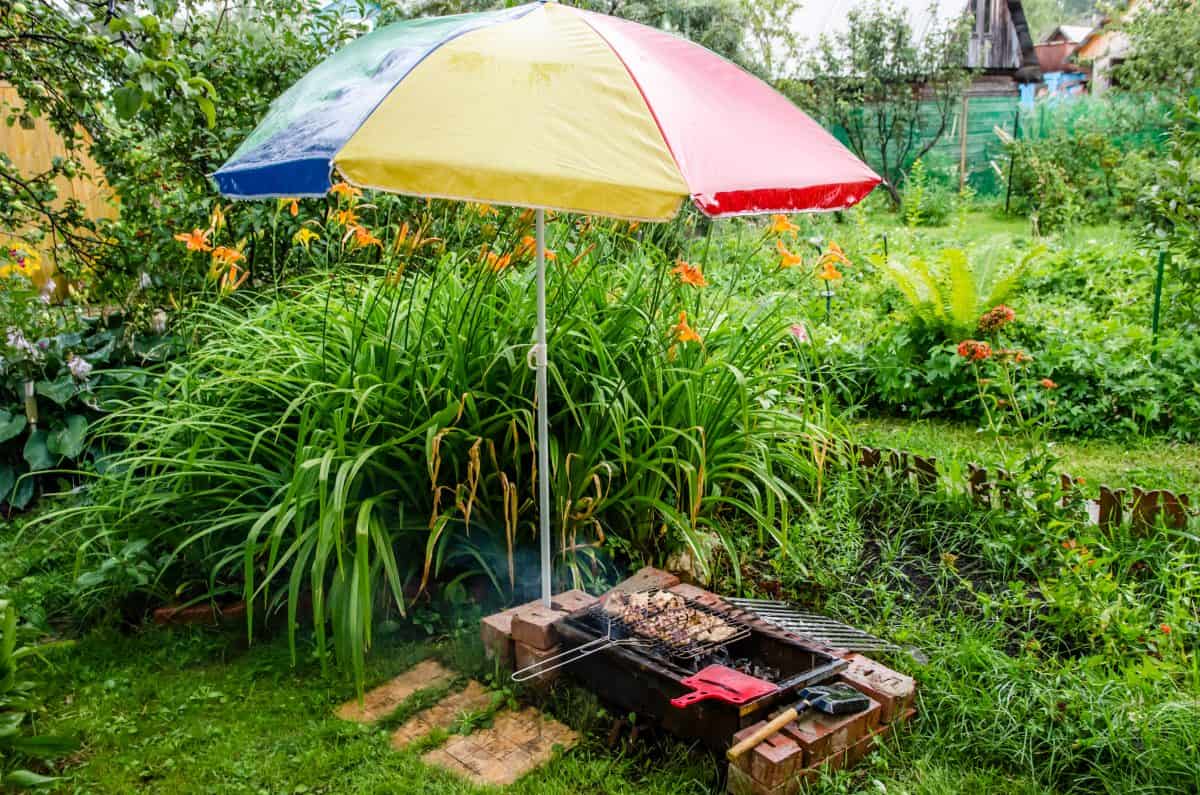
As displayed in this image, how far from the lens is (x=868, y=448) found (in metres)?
4.04

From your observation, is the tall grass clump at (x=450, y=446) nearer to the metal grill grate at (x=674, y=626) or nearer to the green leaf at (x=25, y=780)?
the metal grill grate at (x=674, y=626)

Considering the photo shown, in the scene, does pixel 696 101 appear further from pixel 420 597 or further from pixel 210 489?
pixel 210 489

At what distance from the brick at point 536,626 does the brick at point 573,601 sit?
0.13 ft

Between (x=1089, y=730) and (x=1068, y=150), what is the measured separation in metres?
12.5

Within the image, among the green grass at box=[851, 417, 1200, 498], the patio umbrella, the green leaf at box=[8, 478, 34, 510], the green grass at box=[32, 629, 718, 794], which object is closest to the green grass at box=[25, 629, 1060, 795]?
the green grass at box=[32, 629, 718, 794]

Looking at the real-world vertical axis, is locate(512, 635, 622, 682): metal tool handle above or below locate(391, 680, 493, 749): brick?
above

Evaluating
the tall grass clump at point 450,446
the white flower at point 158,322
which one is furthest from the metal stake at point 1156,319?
the white flower at point 158,322

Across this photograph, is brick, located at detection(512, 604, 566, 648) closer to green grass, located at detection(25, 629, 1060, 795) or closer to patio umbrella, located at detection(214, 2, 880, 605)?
green grass, located at detection(25, 629, 1060, 795)

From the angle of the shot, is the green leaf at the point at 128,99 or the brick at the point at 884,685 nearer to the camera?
the green leaf at the point at 128,99

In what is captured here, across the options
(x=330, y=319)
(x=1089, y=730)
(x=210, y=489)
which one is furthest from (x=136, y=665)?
(x=1089, y=730)

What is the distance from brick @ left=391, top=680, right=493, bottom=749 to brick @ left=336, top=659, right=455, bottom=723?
0.08 metres

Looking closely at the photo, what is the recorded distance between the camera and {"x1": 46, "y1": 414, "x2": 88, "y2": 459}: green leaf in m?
4.32

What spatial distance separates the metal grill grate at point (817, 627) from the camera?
2.77m

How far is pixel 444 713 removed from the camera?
2.77 metres
